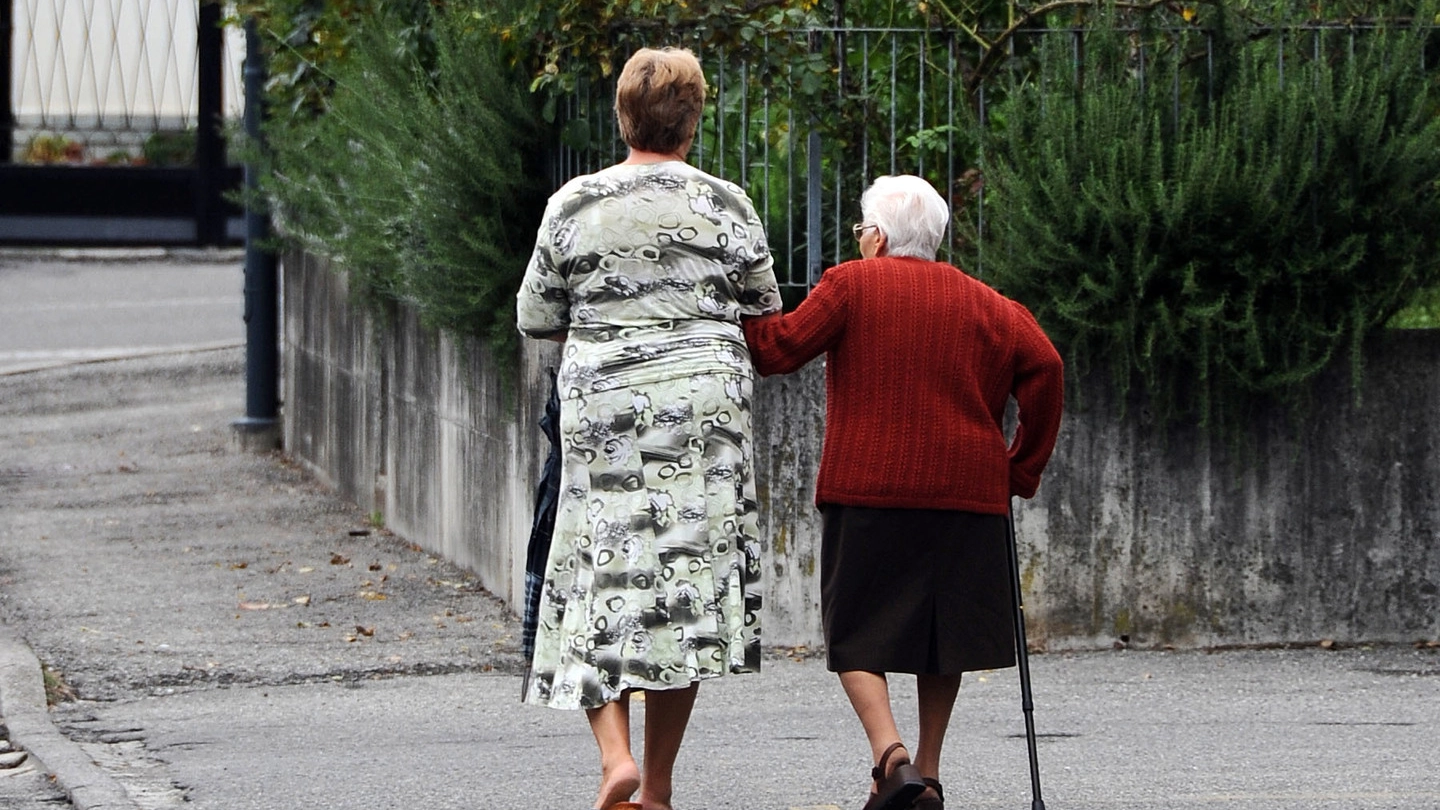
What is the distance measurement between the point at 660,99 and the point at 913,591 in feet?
4.16

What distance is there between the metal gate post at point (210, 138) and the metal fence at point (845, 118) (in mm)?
7774

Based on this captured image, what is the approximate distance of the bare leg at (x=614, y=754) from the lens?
4.83 meters

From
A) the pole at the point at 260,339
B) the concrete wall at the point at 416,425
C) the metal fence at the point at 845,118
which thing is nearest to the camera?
the metal fence at the point at 845,118

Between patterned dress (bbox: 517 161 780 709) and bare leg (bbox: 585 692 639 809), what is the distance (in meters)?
0.07

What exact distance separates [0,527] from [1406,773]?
736 cm

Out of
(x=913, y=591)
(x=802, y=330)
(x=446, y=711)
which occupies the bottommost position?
(x=446, y=711)

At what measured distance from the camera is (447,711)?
6.80 meters

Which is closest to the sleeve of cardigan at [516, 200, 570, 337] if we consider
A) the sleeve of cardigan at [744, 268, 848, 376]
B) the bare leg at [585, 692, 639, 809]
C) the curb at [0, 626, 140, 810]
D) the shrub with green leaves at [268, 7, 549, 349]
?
the sleeve of cardigan at [744, 268, 848, 376]

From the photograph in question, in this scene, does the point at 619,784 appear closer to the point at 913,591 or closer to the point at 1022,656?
the point at 913,591

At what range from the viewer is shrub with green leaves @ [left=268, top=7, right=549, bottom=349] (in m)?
8.23

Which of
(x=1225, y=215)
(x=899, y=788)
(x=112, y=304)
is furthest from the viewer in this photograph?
(x=112, y=304)

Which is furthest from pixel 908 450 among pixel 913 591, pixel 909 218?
pixel 909 218

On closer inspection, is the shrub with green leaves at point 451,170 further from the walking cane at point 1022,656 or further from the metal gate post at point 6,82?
the metal gate post at point 6,82

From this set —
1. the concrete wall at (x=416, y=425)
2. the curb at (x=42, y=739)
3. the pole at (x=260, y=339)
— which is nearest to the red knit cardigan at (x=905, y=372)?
the curb at (x=42, y=739)
